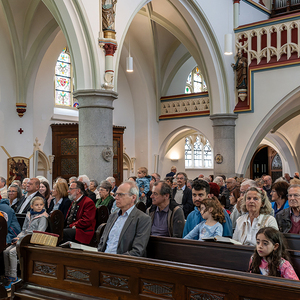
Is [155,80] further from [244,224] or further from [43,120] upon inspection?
[244,224]

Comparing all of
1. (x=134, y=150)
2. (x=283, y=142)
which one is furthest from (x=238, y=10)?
(x=283, y=142)

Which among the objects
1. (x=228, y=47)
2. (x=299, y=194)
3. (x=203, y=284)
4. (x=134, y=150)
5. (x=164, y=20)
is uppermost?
(x=164, y=20)

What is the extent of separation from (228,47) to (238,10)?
2893mm

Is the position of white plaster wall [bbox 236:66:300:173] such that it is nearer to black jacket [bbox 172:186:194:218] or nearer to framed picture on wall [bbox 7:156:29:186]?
framed picture on wall [bbox 7:156:29:186]

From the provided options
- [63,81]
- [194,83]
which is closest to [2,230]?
[63,81]

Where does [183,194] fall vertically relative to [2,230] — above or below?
above

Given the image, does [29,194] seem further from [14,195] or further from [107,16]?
[107,16]

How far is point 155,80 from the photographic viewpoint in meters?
16.1

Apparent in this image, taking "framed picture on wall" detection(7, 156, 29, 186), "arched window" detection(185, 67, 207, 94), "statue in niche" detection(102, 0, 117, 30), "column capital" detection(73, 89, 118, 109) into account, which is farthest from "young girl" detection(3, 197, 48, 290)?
"arched window" detection(185, 67, 207, 94)

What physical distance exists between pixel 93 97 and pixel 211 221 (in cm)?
517

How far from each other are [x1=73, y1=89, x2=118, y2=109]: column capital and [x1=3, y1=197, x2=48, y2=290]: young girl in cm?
376

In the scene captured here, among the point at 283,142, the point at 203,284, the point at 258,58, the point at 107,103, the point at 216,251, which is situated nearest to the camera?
the point at 203,284

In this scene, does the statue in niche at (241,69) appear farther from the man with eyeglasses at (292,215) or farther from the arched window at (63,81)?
the man with eyeglasses at (292,215)

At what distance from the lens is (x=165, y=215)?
14.2ft
